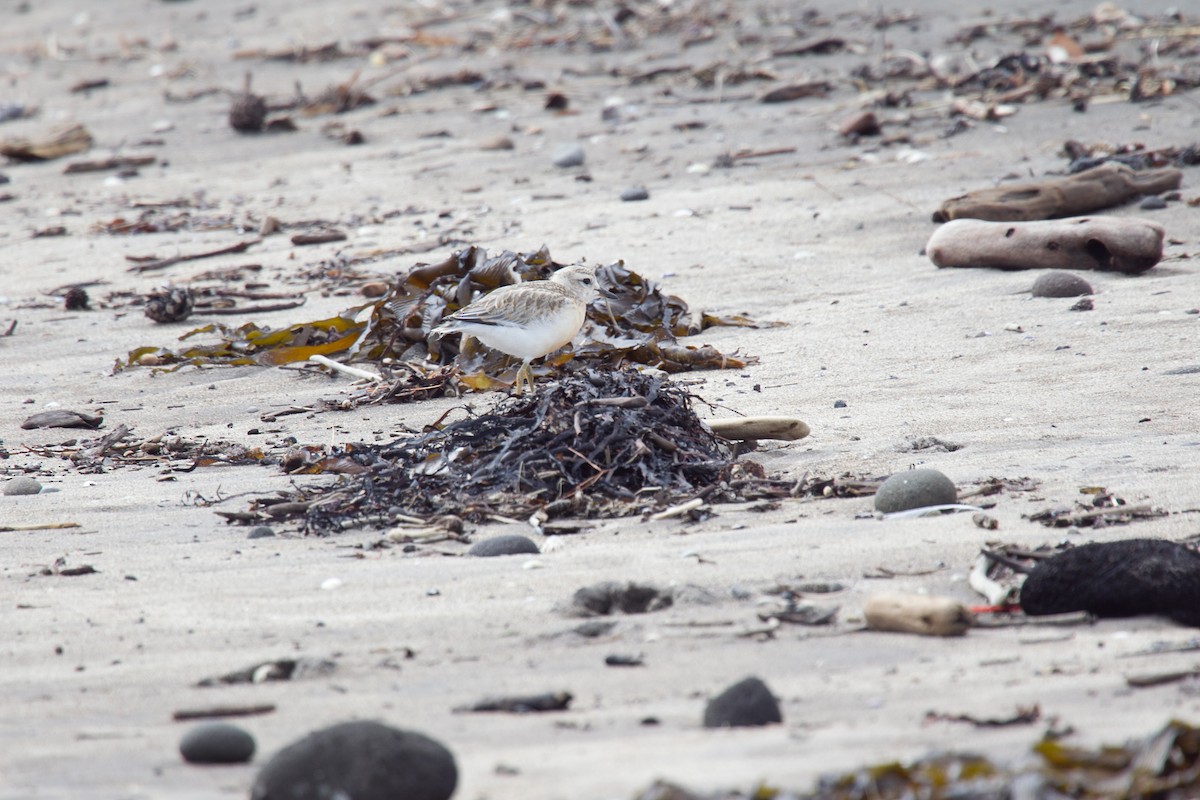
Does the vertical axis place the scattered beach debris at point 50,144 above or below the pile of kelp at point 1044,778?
below

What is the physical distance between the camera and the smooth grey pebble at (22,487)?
16.6 ft

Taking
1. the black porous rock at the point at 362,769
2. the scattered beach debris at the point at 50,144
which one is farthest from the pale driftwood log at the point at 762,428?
the scattered beach debris at the point at 50,144

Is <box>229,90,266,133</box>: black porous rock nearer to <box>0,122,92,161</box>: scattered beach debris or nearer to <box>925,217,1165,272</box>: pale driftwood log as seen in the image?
<box>0,122,92,161</box>: scattered beach debris

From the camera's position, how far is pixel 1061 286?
706cm

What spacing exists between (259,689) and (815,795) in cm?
139

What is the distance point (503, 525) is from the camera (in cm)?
439

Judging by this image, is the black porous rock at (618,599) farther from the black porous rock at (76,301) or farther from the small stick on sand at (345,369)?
the black porous rock at (76,301)

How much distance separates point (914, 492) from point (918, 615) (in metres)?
1.06

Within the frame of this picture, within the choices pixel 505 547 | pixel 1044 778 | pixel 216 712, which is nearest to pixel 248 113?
pixel 505 547

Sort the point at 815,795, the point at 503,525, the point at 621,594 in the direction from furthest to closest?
1. the point at 503,525
2. the point at 621,594
3. the point at 815,795

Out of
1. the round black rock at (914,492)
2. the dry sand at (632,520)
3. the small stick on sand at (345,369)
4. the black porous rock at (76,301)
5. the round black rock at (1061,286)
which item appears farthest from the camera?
the black porous rock at (76,301)

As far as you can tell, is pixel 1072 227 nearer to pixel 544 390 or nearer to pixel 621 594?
pixel 544 390

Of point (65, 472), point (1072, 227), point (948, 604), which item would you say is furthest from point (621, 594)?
point (1072, 227)

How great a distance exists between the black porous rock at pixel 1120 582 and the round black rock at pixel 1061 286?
161 inches
